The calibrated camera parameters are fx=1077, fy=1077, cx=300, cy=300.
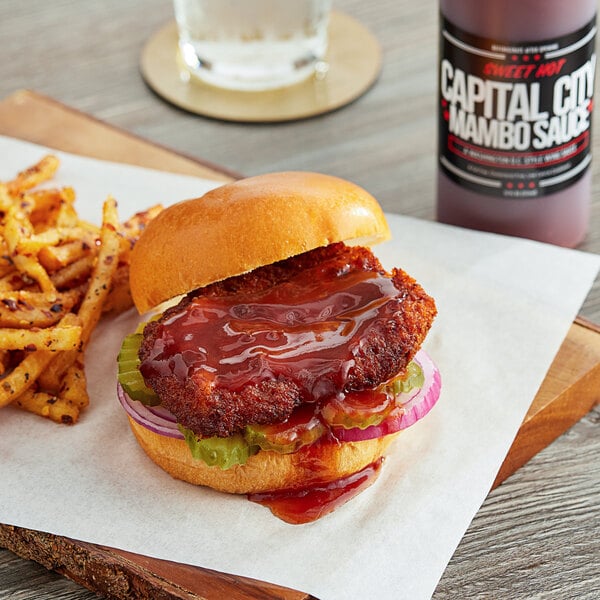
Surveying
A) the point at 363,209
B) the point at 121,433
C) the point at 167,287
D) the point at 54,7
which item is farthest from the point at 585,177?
the point at 54,7

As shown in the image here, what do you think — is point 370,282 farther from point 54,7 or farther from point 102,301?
point 54,7

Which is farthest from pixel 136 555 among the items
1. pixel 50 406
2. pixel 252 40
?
pixel 252 40

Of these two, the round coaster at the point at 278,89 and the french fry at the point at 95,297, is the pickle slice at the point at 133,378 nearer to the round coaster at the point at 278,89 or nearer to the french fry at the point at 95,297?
the french fry at the point at 95,297

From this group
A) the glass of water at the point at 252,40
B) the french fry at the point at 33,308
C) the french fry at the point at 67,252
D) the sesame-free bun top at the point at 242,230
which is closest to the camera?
→ the sesame-free bun top at the point at 242,230

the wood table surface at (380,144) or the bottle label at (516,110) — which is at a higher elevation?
the bottle label at (516,110)

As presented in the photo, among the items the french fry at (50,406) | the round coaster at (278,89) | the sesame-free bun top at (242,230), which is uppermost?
the sesame-free bun top at (242,230)

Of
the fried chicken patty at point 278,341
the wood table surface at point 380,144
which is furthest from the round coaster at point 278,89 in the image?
the fried chicken patty at point 278,341

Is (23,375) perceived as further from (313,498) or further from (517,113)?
(517,113)
